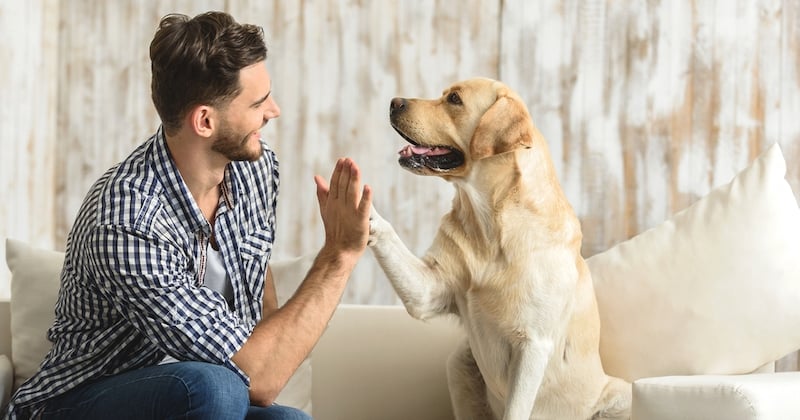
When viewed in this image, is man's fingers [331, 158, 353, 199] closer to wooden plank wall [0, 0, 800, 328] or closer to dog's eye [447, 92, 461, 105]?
dog's eye [447, 92, 461, 105]

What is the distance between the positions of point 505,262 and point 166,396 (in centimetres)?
76

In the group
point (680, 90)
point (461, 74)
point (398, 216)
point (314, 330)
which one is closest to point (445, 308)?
point (314, 330)

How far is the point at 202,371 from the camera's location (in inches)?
56.8

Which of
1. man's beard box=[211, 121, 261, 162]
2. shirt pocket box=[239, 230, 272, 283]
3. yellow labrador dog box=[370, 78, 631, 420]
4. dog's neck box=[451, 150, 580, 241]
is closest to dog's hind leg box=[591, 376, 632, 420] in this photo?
yellow labrador dog box=[370, 78, 631, 420]

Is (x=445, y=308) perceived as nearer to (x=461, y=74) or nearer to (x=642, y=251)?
(x=642, y=251)

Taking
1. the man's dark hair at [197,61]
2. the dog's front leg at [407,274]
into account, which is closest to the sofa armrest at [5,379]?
the man's dark hair at [197,61]

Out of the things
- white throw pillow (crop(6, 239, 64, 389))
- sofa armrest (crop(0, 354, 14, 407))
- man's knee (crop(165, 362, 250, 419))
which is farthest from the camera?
white throw pillow (crop(6, 239, 64, 389))

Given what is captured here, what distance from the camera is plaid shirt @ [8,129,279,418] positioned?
1437 mm

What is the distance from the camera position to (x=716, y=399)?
1.55 meters

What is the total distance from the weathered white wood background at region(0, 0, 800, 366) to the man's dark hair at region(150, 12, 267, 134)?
1115 mm

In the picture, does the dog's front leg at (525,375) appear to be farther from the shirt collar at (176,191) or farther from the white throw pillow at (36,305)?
the shirt collar at (176,191)

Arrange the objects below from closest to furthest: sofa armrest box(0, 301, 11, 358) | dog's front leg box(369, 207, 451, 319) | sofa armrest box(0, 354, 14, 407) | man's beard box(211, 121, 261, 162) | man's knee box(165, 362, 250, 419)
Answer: man's knee box(165, 362, 250, 419) < man's beard box(211, 121, 261, 162) < dog's front leg box(369, 207, 451, 319) < sofa armrest box(0, 354, 14, 407) < sofa armrest box(0, 301, 11, 358)

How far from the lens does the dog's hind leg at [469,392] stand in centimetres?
200

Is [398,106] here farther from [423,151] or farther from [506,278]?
[506,278]
